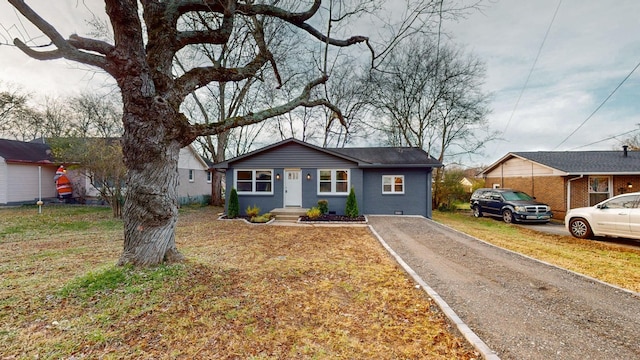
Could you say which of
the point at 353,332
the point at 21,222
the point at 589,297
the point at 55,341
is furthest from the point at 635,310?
the point at 21,222

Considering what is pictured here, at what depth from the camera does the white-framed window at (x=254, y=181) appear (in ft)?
41.1

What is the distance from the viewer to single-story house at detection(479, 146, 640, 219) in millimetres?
13180

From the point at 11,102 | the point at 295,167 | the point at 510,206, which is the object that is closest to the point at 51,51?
the point at 295,167

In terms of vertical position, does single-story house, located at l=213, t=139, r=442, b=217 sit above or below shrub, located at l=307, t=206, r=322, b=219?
above

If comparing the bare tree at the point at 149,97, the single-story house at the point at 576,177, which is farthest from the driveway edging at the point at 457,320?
the single-story house at the point at 576,177

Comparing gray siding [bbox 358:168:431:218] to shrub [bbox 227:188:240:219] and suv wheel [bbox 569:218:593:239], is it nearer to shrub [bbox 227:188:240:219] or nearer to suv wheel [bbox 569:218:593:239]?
suv wheel [bbox 569:218:593:239]

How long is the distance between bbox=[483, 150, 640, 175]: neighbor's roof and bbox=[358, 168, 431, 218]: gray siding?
757 cm

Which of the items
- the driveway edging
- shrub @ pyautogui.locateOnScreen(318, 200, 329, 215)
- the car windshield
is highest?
the car windshield

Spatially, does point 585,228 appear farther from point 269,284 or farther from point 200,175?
point 200,175

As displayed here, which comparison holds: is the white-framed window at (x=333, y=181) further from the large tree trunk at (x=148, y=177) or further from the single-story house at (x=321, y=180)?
the large tree trunk at (x=148, y=177)

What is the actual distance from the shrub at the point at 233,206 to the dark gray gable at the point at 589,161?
16.8 m

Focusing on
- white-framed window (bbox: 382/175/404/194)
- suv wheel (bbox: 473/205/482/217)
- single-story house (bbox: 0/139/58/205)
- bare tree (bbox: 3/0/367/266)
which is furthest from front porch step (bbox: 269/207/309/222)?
single-story house (bbox: 0/139/58/205)

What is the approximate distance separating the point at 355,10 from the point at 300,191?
830cm

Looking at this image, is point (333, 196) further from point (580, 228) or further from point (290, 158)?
point (580, 228)
